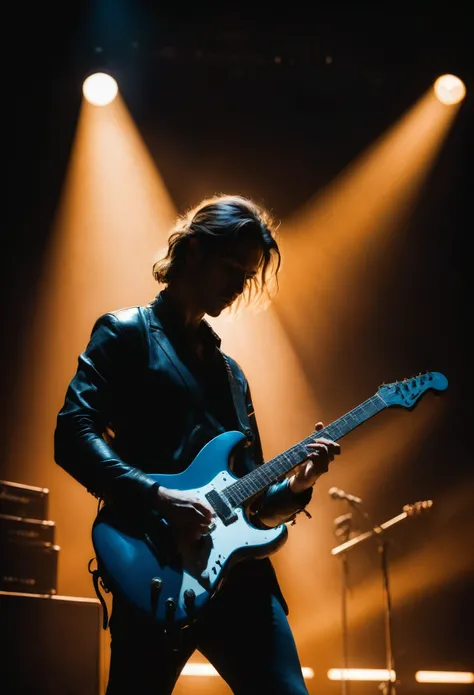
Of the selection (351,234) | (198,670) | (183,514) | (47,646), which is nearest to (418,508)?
(198,670)

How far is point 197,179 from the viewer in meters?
6.30

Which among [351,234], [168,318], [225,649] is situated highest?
[351,234]

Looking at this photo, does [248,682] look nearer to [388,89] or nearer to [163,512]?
[163,512]

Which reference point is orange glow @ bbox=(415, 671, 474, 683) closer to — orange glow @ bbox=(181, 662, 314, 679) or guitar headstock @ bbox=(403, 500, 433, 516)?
guitar headstock @ bbox=(403, 500, 433, 516)

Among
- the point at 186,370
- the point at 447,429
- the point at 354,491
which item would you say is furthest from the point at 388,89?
the point at 186,370

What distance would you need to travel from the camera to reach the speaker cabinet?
126 inches

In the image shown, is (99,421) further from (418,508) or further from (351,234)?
(351,234)

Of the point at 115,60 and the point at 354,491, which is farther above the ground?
the point at 115,60

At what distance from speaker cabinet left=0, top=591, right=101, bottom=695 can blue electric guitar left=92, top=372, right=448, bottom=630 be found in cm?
172

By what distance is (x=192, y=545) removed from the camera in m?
1.87

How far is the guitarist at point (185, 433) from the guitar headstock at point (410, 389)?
38 cm

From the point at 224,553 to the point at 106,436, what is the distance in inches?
19.7

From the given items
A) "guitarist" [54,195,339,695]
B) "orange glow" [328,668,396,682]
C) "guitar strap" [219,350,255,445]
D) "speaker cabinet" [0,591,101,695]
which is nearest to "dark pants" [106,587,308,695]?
"guitarist" [54,195,339,695]

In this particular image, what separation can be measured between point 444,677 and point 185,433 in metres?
4.68
